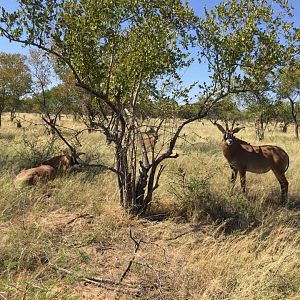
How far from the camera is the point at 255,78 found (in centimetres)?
595

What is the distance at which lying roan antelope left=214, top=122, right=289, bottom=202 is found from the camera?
322 inches

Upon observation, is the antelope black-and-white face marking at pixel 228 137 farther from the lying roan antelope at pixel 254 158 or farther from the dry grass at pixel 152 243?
the dry grass at pixel 152 243

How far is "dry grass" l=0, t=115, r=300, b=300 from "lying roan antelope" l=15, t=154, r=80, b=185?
0.25 metres

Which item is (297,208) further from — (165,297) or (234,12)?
(165,297)

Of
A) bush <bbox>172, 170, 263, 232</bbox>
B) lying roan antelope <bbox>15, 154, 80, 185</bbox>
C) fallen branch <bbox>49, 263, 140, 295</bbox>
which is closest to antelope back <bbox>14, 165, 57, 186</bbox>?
lying roan antelope <bbox>15, 154, 80, 185</bbox>

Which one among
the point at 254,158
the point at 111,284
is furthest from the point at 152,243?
the point at 254,158

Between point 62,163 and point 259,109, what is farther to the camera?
point 259,109

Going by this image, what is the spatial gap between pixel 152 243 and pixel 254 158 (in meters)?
4.28

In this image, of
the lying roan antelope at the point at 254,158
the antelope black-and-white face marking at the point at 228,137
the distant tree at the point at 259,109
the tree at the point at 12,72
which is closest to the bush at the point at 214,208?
the lying roan antelope at the point at 254,158

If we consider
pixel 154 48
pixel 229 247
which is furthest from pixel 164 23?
pixel 229 247

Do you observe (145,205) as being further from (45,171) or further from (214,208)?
(45,171)

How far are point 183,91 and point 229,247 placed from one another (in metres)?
2.88

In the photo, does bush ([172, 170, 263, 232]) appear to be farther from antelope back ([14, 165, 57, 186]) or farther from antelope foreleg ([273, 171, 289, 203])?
antelope back ([14, 165, 57, 186])

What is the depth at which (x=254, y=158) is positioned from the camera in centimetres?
827
